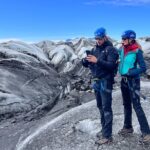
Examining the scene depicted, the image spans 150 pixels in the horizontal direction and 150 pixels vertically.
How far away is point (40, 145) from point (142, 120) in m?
3.88

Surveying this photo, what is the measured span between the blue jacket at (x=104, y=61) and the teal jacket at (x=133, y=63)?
0.26m

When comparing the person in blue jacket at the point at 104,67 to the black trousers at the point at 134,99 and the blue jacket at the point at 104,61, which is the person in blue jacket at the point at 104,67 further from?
the black trousers at the point at 134,99

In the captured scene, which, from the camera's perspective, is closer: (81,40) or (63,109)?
(63,109)

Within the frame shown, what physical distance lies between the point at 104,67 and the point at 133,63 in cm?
→ 80

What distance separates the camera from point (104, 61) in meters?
12.3

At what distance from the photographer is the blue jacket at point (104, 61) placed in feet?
40.5

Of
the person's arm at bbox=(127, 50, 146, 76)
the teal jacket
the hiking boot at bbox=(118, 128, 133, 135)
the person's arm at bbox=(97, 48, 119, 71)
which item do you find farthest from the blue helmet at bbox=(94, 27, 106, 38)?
the hiking boot at bbox=(118, 128, 133, 135)

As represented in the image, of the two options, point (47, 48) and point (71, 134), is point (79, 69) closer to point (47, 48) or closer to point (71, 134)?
point (47, 48)

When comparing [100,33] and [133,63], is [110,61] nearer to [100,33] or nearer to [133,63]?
[133,63]

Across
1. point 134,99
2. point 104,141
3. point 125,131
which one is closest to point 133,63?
point 134,99

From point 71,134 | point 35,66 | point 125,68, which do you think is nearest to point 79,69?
point 35,66

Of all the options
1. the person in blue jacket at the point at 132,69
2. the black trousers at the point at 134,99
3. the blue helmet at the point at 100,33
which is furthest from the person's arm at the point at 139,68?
the blue helmet at the point at 100,33

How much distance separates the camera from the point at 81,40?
145ft

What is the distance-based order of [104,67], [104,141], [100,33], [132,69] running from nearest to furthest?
1. [132,69]
2. [104,67]
3. [100,33]
4. [104,141]
